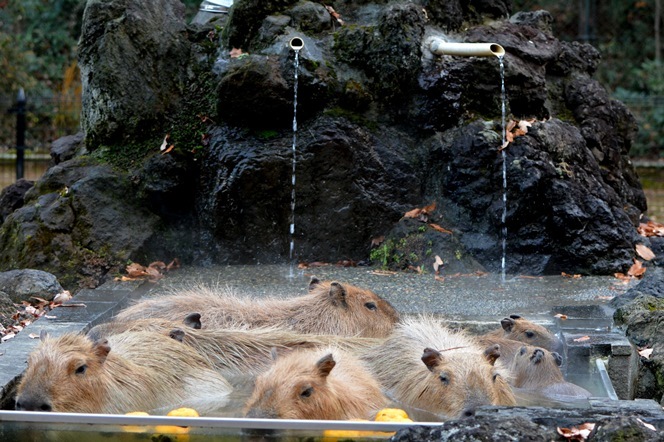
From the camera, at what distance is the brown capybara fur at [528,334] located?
Answer: 16.6ft

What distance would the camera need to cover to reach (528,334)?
5.07 m

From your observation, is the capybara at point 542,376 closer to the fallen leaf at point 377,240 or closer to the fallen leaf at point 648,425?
the fallen leaf at point 648,425

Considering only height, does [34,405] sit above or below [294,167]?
below

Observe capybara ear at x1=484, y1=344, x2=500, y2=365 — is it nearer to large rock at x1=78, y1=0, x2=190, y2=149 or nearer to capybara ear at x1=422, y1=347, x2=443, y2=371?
capybara ear at x1=422, y1=347, x2=443, y2=371

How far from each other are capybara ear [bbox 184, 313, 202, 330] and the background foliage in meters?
13.6

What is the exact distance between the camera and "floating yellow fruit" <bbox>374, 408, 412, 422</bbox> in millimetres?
3705

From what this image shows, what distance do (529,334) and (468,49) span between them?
363 cm

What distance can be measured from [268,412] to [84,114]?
5.85 metres

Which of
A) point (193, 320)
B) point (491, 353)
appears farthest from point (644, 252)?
point (193, 320)

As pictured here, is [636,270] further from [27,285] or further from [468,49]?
[27,285]

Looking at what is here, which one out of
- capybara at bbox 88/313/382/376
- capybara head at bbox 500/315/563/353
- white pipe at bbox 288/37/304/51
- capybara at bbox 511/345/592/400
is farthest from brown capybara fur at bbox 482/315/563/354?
white pipe at bbox 288/37/304/51

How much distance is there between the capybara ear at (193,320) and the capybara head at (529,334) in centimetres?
163

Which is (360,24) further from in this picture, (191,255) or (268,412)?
(268,412)

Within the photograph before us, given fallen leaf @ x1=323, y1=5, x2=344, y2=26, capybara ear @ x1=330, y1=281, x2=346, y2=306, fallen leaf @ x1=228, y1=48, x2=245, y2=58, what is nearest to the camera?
capybara ear @ x1=330, y1=281, x2=346, y2=306
